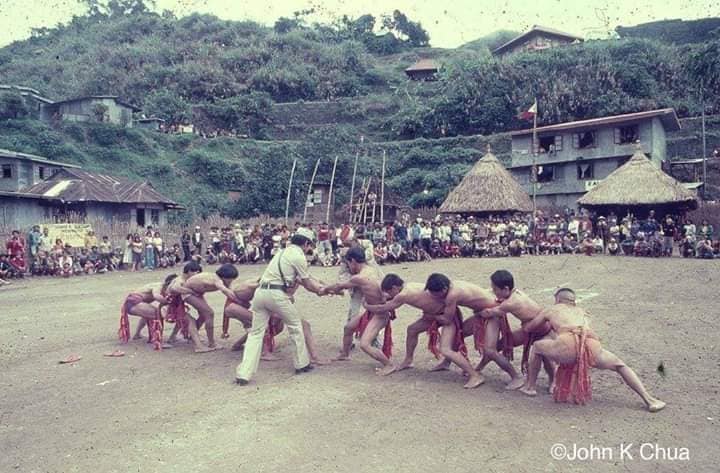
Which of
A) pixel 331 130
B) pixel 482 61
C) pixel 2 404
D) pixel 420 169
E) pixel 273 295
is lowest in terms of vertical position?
pixel 2 404

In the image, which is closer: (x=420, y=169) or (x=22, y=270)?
(x=22, y=270)

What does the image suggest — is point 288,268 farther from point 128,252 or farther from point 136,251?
point 128,252

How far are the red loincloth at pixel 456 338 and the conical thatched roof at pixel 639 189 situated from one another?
17.5 meters

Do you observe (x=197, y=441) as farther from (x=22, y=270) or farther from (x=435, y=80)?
(x=435, y=80)

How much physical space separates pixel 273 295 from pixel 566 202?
1203 inches

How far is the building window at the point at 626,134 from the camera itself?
31953 mm

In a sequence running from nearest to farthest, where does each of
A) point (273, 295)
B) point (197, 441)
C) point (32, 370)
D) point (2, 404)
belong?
point (197, 441), point (2, 404), point (273, 295), point (32, 370)

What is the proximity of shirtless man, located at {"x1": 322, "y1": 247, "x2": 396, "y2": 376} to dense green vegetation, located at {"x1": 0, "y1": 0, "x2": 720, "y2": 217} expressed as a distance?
26407 millimetres

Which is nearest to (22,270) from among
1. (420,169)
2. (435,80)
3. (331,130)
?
(331,130)

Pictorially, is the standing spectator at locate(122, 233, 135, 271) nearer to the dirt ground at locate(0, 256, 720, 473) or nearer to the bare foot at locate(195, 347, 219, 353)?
the dirt ground at locate(0, 256, 720, 473)

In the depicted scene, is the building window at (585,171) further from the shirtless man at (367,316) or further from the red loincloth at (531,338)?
the red loincloth at (531,338)

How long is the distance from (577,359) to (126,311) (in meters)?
6.24

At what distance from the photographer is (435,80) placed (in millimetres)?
59281

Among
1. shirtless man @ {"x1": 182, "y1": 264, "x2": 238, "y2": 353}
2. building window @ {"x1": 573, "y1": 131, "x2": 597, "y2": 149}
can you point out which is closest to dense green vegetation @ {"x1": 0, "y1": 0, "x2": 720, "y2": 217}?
building window @ {"x1": 573, "y1": 131, "x2": 597, "y2": 149}
